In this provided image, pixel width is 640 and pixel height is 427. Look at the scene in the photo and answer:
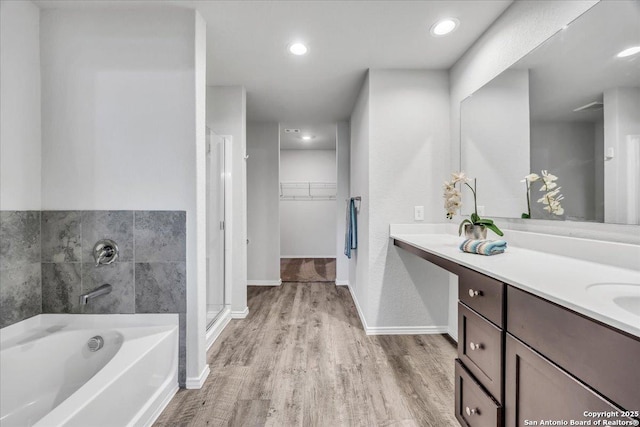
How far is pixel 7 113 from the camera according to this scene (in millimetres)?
1498

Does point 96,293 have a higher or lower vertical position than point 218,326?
higher

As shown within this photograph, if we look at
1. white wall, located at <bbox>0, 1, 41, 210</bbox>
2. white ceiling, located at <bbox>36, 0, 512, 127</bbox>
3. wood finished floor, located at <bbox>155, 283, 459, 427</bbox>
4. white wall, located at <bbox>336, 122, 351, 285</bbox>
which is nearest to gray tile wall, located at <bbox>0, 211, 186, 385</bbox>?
white wall, located at <bbox>0, 1, 41, 210</bbox>

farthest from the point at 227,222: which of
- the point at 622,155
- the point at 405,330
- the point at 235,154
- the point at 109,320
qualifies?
the point at 622,155

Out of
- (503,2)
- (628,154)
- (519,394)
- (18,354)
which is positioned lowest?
(18,354)

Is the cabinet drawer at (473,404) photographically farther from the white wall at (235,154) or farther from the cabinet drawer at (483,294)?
the white wall at (235,154)

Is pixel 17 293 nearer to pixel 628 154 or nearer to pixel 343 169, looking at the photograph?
pixel 628 154

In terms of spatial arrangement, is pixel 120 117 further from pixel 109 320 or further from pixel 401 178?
pixel 401 178

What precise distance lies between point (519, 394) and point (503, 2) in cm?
205

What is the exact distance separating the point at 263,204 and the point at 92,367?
250cm

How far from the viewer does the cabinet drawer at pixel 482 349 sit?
3.31 ft

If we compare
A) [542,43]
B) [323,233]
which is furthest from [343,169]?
[542,43]

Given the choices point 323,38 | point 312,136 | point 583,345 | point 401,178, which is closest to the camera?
point 583,345

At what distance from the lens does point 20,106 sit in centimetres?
156

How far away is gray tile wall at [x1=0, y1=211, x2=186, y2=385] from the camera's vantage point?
167 cm
